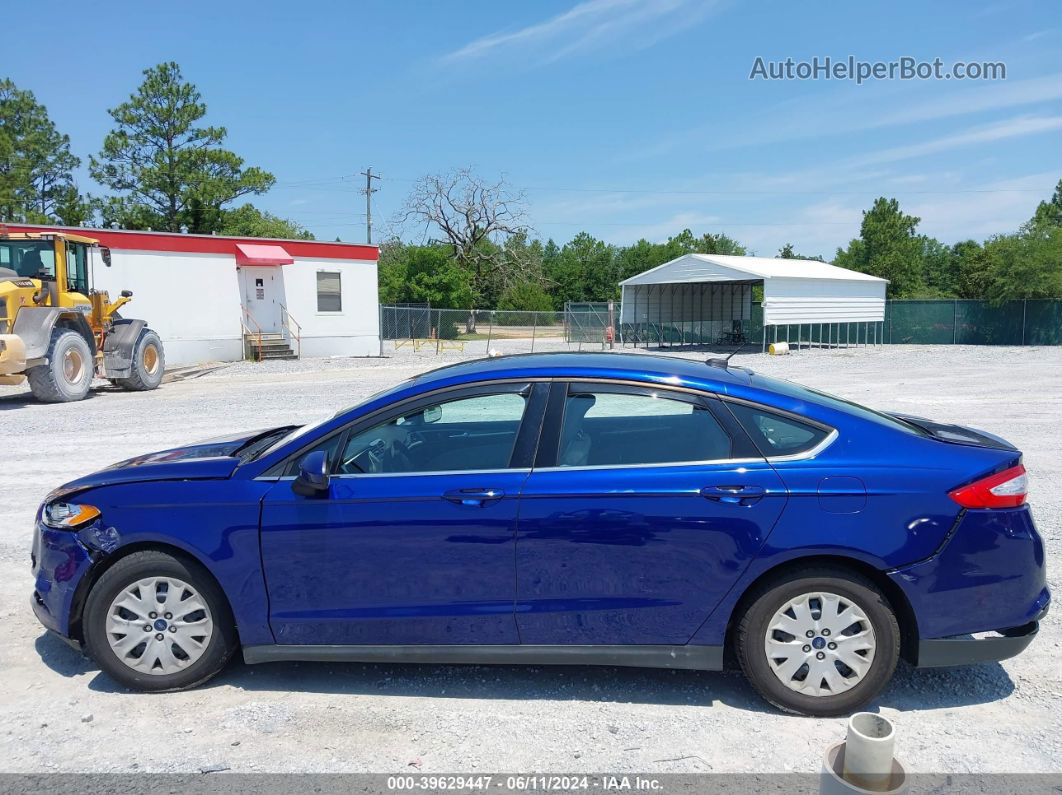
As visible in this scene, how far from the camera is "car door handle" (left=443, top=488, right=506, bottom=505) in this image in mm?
3646

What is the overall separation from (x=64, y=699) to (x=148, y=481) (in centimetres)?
112

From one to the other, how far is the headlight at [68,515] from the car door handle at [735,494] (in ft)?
9.50

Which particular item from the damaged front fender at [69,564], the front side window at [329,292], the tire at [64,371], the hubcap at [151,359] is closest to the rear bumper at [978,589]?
the damaged front fender at [69,564]

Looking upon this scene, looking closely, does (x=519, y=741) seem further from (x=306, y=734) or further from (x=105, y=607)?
(x=105, y=607)

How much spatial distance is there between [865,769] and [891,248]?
206 ft

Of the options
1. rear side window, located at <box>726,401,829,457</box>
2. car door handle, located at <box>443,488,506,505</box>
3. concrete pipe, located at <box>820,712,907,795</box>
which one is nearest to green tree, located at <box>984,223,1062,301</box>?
rear side window, located at <box>726,401,829,457</box>

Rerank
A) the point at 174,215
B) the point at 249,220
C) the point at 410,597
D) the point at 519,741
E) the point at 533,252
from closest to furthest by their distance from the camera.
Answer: the point at 519,741 → the point at 410,597 → the point at 174,215 → the point at 249,220 → the point at 533,252

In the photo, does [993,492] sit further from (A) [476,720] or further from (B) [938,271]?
(B) [938,271]

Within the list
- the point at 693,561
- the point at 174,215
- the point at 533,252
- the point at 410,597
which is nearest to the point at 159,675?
the point at 410,597

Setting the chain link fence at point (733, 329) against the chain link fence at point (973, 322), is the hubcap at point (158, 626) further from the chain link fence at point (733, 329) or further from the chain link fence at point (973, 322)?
the chain link fence at point (973, 322)

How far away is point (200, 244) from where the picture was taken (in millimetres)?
25109

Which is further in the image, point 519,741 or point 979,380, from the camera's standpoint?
point 979,380

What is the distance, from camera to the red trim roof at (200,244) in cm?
2334

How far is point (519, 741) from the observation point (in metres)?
3.47
